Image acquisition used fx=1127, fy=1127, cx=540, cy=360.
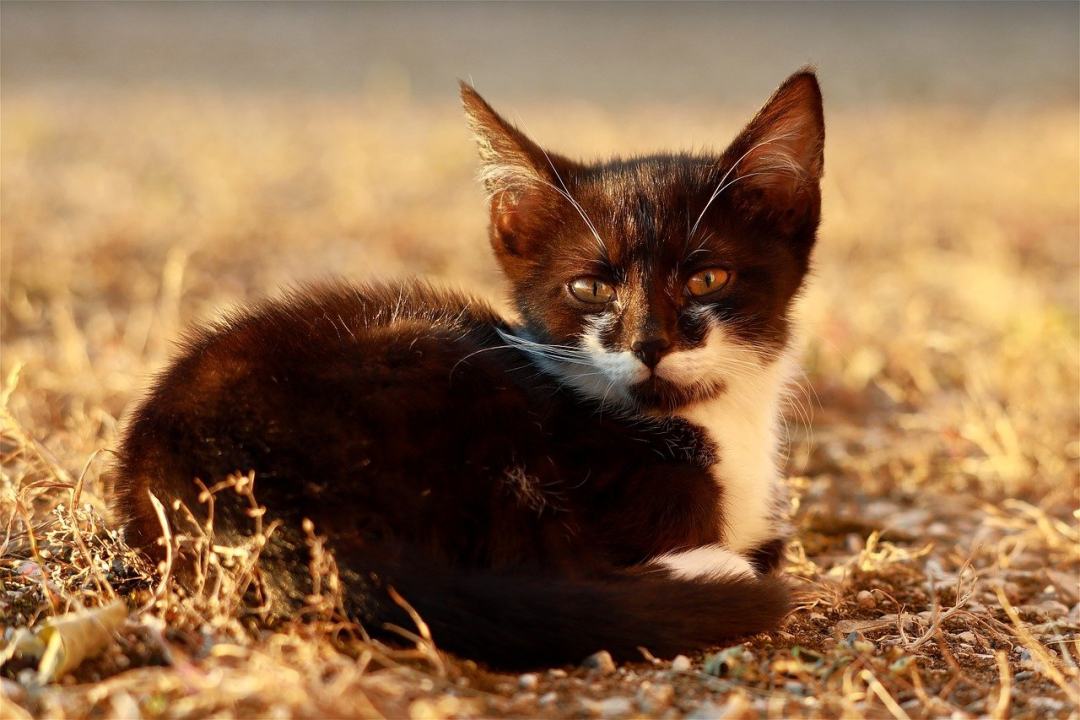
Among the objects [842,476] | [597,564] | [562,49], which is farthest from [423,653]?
[562,49]

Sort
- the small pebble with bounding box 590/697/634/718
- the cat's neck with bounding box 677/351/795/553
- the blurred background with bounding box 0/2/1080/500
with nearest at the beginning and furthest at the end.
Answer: the small pebble with bounding box 590/697/634/718, the cat's neck with bounding box 677/351/795/553, the blurred background with bounding box 0/2/1080/500

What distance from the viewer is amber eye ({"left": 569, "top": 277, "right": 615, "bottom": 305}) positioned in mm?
2443

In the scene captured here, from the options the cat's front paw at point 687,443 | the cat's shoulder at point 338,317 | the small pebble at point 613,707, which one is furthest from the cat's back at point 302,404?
the small pebble at point 613,707

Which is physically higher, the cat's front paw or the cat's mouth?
the cat's mouth

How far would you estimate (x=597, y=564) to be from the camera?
219 centimetres

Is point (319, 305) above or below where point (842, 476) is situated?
above

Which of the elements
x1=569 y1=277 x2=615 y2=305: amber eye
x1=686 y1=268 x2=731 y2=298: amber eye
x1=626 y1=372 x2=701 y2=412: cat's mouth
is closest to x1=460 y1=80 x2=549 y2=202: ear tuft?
x1=569 y1=277 x2=615 y2=305: amber eye

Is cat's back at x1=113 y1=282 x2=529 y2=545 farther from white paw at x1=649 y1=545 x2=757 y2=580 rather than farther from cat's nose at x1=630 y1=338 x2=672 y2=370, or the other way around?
white paw at x1=649 y1=545 x2=757 y2=580

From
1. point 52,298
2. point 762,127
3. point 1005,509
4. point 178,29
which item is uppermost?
point 178,29

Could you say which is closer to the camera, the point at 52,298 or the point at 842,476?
the point at 842,476

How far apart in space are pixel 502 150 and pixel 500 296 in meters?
1.37

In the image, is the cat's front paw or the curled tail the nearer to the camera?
the curled tail

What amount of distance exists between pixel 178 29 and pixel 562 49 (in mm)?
4216

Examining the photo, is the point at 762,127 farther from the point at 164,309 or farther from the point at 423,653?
the point at 164,309
